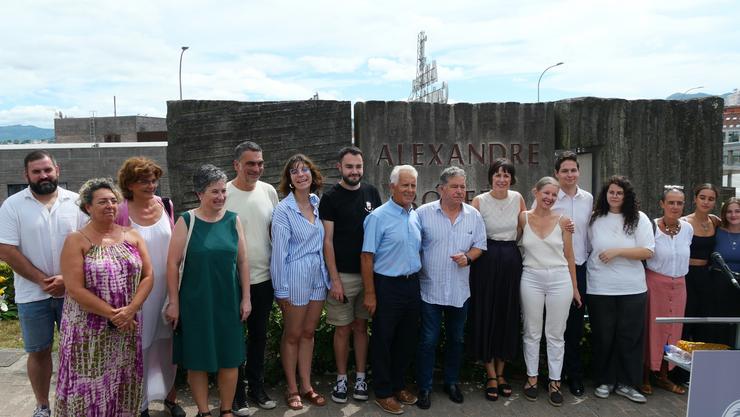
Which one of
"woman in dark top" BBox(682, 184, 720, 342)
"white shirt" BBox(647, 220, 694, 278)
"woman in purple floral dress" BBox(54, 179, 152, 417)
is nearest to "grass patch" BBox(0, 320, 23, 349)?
"woman in purple floral dress" BBox(54, 179, 152, 417)

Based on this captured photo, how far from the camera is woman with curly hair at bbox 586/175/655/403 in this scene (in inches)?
164

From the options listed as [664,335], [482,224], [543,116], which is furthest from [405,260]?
[543,116]

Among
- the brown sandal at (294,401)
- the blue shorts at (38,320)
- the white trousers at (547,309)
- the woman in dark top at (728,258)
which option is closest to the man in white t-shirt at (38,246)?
the blue shorts at (38,320)

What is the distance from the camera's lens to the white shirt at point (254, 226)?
381 cm

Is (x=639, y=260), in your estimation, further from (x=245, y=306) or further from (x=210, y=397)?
(x=210, y=397)

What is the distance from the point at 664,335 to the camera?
14.3 ft

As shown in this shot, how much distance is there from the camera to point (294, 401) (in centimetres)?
400

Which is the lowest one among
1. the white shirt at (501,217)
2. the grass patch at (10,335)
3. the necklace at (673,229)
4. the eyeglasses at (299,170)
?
the grass patch at (10,335)

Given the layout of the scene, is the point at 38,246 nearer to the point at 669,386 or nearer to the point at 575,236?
the point at 575,236

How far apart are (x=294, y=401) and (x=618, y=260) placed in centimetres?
244

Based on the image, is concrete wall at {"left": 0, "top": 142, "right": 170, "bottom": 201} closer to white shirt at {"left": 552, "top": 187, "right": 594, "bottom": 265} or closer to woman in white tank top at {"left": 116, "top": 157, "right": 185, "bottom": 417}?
woman in white tank top at {"left": 116, "top": 157, "right": 185, "bottom": 417}

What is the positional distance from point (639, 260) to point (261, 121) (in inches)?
123

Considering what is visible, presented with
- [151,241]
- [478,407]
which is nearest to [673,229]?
[478,407]

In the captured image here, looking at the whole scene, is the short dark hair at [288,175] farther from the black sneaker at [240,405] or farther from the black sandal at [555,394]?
the black sandal at [555,394]
